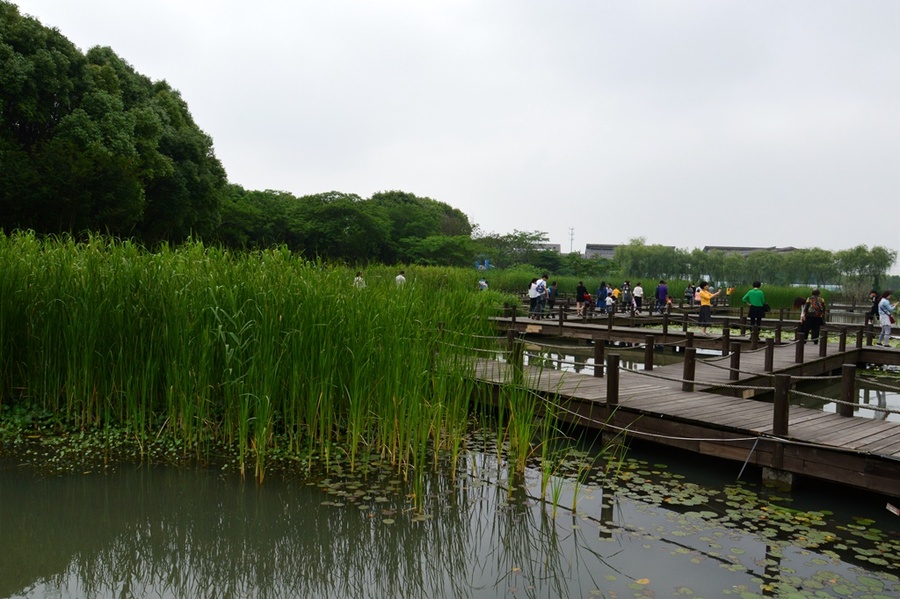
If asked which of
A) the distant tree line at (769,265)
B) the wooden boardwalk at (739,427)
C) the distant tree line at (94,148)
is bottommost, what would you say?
the wooden boardwalk at (739,427)

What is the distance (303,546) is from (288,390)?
1458mm

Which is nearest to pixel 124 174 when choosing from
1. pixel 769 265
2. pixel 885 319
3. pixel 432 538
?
pixel 432 538

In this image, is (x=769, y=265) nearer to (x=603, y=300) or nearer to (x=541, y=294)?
(x=603, y=300)

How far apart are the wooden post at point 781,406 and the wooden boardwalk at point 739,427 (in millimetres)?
54

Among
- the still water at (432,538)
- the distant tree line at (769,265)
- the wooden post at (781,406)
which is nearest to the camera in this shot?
the still water at (432,538)

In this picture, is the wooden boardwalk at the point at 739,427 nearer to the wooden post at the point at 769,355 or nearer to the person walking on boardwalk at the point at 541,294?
the wooden post at the point at 769,355

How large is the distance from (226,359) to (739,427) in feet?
13.3

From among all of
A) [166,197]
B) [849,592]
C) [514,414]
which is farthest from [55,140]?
[849,592]

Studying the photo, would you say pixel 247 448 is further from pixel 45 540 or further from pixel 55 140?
pixel 55 140

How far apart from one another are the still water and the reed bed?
0.39 metres

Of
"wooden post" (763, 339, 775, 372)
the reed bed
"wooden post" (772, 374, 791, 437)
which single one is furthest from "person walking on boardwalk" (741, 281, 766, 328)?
the reed bed

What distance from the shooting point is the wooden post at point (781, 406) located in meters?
4.95

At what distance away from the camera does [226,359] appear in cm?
486

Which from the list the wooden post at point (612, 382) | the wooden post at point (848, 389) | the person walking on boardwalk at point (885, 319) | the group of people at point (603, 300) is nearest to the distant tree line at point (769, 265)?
the group of people at point (603, 300)
